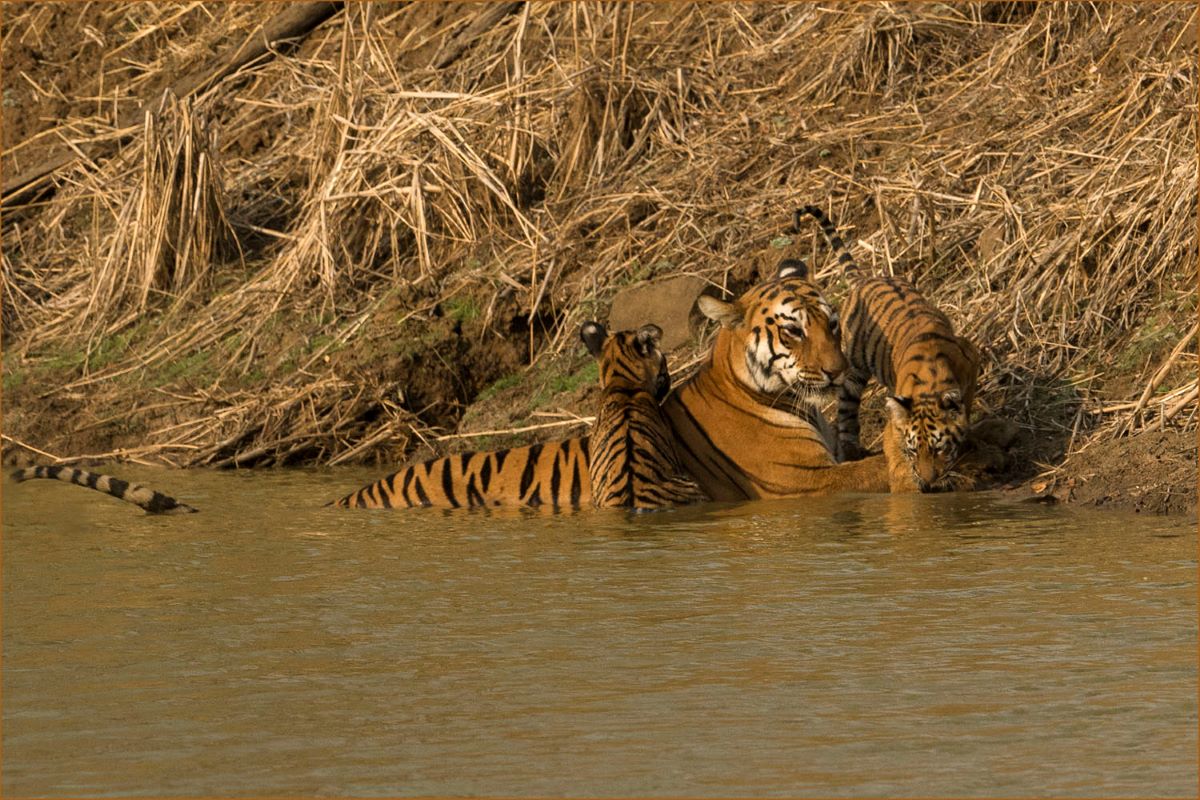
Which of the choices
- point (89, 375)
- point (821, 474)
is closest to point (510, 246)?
point (89, 375)

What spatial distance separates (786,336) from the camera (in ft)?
26.4

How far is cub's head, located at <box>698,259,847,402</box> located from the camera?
7.98 metres

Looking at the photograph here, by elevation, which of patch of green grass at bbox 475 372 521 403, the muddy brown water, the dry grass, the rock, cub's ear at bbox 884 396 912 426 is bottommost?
the muddy brown water

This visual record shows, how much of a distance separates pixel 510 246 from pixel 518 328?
26.1 inches

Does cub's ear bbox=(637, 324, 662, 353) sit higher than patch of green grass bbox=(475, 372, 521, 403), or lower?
higher

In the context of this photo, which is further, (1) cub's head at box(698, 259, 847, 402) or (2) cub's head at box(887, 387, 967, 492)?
(1) cub's head at box(698, 259, 847, 402)

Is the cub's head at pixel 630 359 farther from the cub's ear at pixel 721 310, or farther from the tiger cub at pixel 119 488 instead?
the tiger cub at pixel 119 488

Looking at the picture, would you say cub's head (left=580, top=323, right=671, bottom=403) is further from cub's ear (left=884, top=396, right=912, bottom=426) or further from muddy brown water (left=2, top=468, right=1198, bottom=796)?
cub's ear (left=884, top=396, right=912, bottom=426)

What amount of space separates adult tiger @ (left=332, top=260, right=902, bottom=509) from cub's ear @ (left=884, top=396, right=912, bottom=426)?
354 millimetres

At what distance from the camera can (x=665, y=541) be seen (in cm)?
693

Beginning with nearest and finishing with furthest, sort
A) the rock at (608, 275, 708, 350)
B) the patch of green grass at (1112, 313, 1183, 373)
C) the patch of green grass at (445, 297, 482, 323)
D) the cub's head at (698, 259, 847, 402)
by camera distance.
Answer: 1. the cub's head at (698, 259, 847, 402)
2. the patch of green grass at (1112, 313, 1183, 373)
3. the rock at (608, 275, 708, 350)
4. the patch of green grass at (445, 297, 482, 323)

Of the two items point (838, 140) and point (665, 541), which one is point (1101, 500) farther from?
point (838, 140)

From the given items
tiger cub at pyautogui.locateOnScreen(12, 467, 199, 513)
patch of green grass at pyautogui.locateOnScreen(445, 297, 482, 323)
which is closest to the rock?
patch of green grass at pyautogui.locateOnScreen(445, 297, 482, 323)

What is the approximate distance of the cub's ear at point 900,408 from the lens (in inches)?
300
